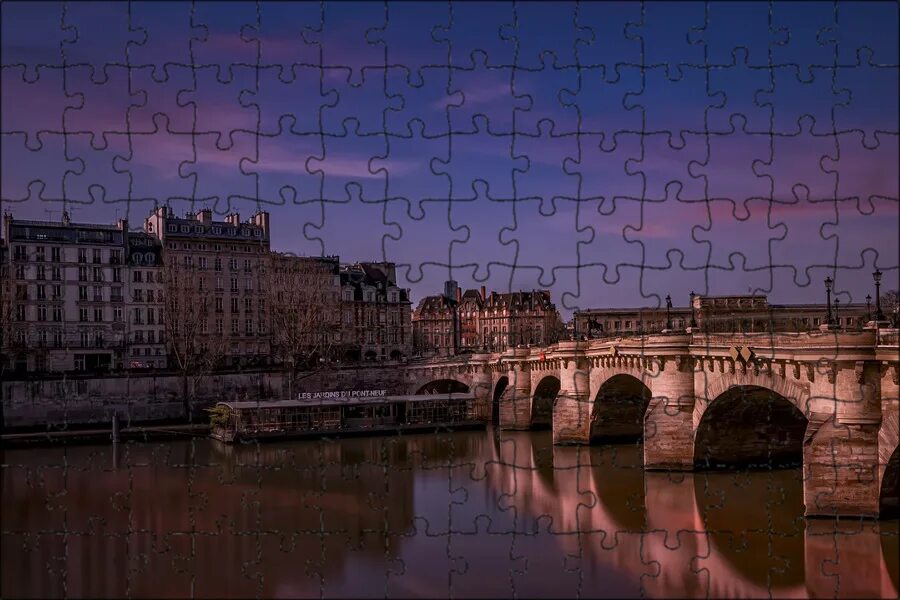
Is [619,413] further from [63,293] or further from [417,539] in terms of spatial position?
[63,293]

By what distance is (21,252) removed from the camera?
2009 inches

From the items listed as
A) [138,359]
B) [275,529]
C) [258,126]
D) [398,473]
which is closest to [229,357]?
[138,359]

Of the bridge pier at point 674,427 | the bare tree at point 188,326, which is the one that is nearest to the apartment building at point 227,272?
the bare tree at point 188,326

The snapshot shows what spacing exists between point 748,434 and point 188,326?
34127 millimetres

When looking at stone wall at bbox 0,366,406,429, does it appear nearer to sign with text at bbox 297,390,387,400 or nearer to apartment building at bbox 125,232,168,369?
apartment building at bbox 125,232,168,369

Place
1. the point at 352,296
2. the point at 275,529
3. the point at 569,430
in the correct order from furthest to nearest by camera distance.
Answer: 1. the point at 352,296
2. the point at 569,430
3. the point at 275,529

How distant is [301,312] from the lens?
58281mm

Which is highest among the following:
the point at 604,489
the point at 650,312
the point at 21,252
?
→ the point at 21,252

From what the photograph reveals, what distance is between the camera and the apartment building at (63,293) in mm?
51000

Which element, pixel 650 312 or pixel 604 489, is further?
pixel 650 312

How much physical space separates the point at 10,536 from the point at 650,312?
42082 millimetres

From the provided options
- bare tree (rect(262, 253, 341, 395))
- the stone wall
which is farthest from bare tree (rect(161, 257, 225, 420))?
bare tree (rect(262, 253, 341, 395))

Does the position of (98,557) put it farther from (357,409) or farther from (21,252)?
(21,252)

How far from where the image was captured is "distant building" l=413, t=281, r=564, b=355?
51562 millimetres
